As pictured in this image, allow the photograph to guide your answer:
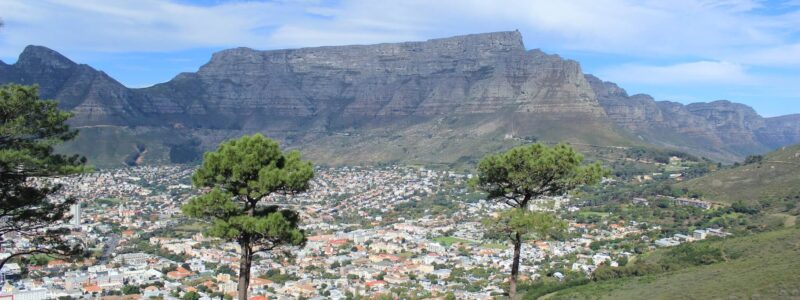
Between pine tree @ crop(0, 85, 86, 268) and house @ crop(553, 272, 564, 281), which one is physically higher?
pine tree @ crop(0, 85, 86, 268)

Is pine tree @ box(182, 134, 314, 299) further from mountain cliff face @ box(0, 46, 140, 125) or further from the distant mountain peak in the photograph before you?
the distant mountain peak

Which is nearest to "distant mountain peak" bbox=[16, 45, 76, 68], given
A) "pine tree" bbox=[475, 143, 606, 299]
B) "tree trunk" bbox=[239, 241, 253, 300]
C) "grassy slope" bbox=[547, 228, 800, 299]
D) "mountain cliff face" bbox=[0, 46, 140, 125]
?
"mountain cliff face" bbox=[0, 46, 140, 125]

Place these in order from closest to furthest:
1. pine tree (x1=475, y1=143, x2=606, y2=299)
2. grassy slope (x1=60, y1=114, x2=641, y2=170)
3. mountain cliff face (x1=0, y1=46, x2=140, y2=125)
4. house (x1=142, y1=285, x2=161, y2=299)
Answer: pine tree (x1=475, y1=143, x2=606, y2=299) < house (x1=142, y1=285, x2=161, y2=299) < grassy slope (x1=60, y1=114, x2=641, y2=170) < mountain cliff face (x1=0, y1=46, x2=140, y2=125)

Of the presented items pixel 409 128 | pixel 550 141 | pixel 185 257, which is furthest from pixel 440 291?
pixel 409 128

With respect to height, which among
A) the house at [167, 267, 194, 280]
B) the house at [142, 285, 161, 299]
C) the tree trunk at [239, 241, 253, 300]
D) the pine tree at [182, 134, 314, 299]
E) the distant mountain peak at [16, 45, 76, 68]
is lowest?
the house at [167, 267, 194, 280]

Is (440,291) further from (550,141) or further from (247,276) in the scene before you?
(550,141)
